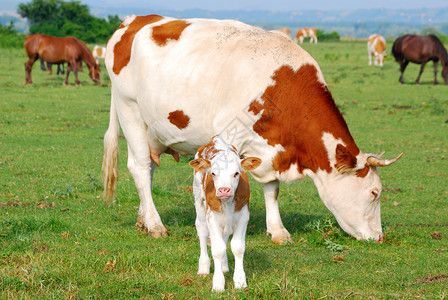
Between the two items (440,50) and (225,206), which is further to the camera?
(440,50)

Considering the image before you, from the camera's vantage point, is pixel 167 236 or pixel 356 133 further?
pixel 356 133

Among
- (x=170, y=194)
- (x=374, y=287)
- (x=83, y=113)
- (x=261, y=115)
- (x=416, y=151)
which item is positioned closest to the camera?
(x=374, y=287)

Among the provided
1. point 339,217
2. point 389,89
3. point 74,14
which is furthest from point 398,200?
point 74,14

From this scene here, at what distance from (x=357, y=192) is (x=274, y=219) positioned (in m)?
1.01

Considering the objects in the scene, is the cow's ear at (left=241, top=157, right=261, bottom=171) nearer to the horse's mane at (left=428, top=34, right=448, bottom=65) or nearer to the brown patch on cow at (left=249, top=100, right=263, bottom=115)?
the brown patch on cow at (left=249, top=100, right=263, bottom=115)

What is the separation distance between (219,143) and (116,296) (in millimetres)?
1565

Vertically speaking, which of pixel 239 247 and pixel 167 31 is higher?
pixel 167 31

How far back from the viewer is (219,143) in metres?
5.29

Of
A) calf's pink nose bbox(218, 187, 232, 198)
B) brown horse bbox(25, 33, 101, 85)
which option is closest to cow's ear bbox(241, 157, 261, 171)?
calf's pink nose bbox(218, 187, 232, 198)

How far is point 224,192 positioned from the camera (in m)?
4.55

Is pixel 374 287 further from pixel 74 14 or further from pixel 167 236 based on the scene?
pixel 74 14

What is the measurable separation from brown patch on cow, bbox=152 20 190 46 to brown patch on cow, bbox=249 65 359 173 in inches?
59.4

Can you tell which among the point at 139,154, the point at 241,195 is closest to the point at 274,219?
the point at 139,154

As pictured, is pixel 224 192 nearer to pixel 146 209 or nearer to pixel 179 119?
pixel 179 119
